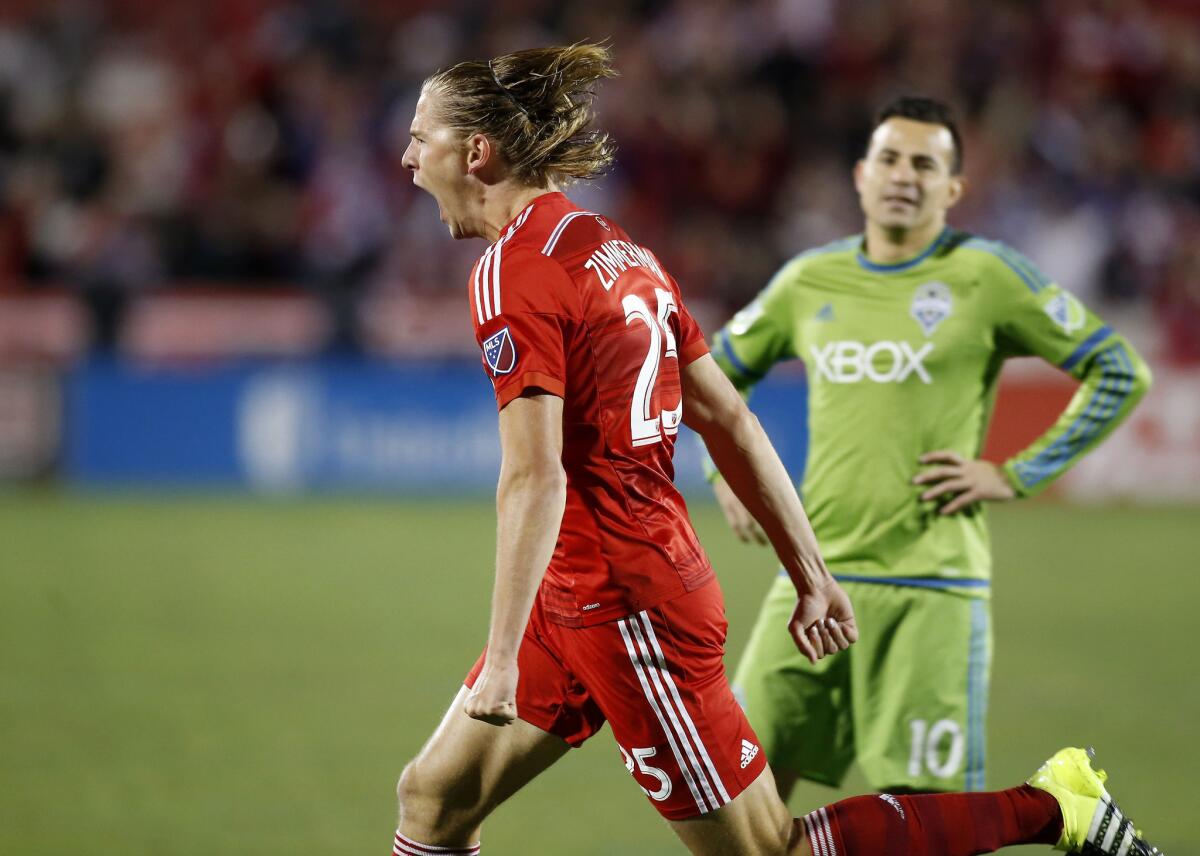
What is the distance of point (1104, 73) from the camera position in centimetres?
1750

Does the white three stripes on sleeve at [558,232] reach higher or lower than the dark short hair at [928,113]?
lower

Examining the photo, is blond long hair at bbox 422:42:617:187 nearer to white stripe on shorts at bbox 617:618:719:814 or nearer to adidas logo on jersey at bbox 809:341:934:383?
white stripe on shorts at bbox 617:618:719:814

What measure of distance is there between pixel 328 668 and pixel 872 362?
4.42m

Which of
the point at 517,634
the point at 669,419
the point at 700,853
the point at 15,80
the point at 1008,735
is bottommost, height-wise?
the point at 1008,735

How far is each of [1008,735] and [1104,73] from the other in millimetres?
12036

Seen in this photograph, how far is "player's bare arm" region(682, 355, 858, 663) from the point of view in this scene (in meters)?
3.80

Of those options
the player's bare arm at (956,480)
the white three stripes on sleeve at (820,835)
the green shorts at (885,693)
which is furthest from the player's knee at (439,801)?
the player's bare arm at (956,480)

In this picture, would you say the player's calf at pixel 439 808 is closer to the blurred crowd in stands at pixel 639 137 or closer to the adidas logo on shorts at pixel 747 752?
the adidas logo on shorts at pixel 747 752

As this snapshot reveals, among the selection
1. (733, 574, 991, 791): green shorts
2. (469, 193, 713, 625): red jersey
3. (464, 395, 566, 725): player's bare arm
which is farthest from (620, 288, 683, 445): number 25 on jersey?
(733, 574, 991, 791): green shorts

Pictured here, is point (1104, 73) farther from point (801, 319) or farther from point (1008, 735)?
point (801, 319)

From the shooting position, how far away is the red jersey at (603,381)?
11.5 feet

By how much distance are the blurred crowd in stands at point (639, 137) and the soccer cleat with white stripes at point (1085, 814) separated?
37.3 ft

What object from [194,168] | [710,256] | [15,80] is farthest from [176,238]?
[710,256]

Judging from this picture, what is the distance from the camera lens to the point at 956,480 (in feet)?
15.5
